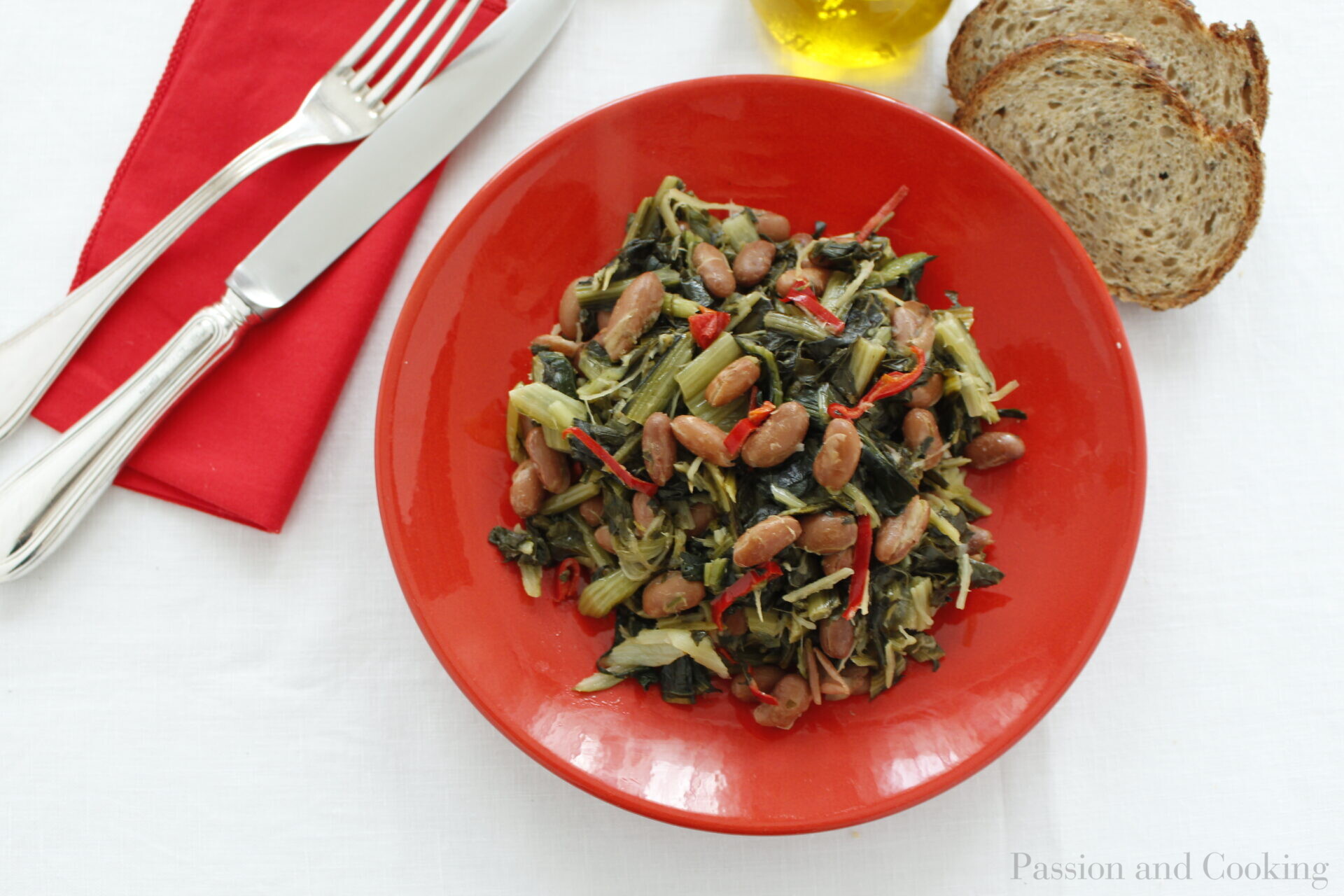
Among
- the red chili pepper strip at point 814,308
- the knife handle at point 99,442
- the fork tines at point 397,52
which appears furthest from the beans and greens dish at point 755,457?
the knife handle at point 99,442

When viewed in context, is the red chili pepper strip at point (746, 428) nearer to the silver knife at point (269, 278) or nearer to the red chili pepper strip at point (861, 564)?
the red chili pepper strip at point (861, 564)

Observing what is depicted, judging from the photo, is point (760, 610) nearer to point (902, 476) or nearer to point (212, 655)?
point (902, 476)

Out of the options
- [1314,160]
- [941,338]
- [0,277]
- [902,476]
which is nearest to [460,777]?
[902,476]

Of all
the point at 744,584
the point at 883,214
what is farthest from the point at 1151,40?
the point at 744,584

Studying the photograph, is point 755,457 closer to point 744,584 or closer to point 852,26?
point 744,584

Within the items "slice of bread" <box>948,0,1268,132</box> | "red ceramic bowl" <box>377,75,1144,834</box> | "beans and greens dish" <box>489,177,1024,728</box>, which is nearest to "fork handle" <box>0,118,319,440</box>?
"red ceramic bowl" <box>377,75,1144,834</box>

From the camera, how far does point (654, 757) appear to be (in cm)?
241

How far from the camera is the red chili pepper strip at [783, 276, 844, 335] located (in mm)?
2316

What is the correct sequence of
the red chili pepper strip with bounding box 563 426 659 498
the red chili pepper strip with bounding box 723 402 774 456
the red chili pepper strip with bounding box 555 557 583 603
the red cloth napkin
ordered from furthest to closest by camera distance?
the red cloth napkin, the red chili pepper strip with bounding box 555 557 583 603, the red chili pepper strip with bounding box 563 426 659 498, the red chili pepper strip with bounding box 723 402 774 456

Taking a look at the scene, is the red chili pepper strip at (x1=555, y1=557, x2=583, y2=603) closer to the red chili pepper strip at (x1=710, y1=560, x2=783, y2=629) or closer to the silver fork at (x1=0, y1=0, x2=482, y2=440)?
the red chili pepper strip at (x1=710, y1=560, x2=783, y2=629)

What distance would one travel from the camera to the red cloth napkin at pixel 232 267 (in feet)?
8.75

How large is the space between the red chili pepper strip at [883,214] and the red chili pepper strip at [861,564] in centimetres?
83

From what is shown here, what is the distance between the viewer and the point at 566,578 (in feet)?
8.35

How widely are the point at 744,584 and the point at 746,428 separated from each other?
0.39m
